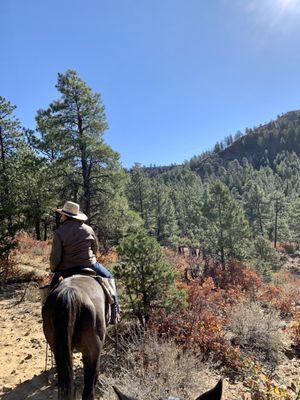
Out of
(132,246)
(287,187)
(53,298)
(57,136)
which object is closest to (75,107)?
(57,136)

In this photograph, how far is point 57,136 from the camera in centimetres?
1609

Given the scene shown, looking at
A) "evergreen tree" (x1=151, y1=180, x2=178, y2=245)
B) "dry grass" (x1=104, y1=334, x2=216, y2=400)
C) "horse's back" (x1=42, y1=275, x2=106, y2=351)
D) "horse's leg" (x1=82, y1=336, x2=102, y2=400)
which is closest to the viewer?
"horse's back" (x1=42, y1=275, x2=106, y2=351)

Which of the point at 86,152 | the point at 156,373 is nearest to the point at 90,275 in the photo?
the point at 156,373

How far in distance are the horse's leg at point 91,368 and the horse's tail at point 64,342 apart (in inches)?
20.5

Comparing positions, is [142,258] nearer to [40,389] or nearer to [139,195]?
[40,389]

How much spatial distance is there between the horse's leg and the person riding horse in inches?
43.0

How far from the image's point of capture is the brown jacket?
16.8 ft

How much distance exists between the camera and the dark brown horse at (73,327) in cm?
370

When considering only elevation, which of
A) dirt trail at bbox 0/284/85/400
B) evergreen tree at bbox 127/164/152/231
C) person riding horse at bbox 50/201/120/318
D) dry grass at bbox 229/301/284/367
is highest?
evergreen tree at bbox 127/164/152/231

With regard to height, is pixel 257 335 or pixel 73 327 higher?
pixel 73 327

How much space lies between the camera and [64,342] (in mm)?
3723

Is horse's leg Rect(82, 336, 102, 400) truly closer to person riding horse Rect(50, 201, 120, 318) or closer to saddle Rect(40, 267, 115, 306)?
saddle Rect(40, 267, 115, 306)

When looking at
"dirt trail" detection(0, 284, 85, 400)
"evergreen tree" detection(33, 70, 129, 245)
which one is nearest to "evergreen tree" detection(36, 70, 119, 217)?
"evergreen tree" detection(33, 70, 129, 245)

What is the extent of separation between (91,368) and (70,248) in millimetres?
1716
